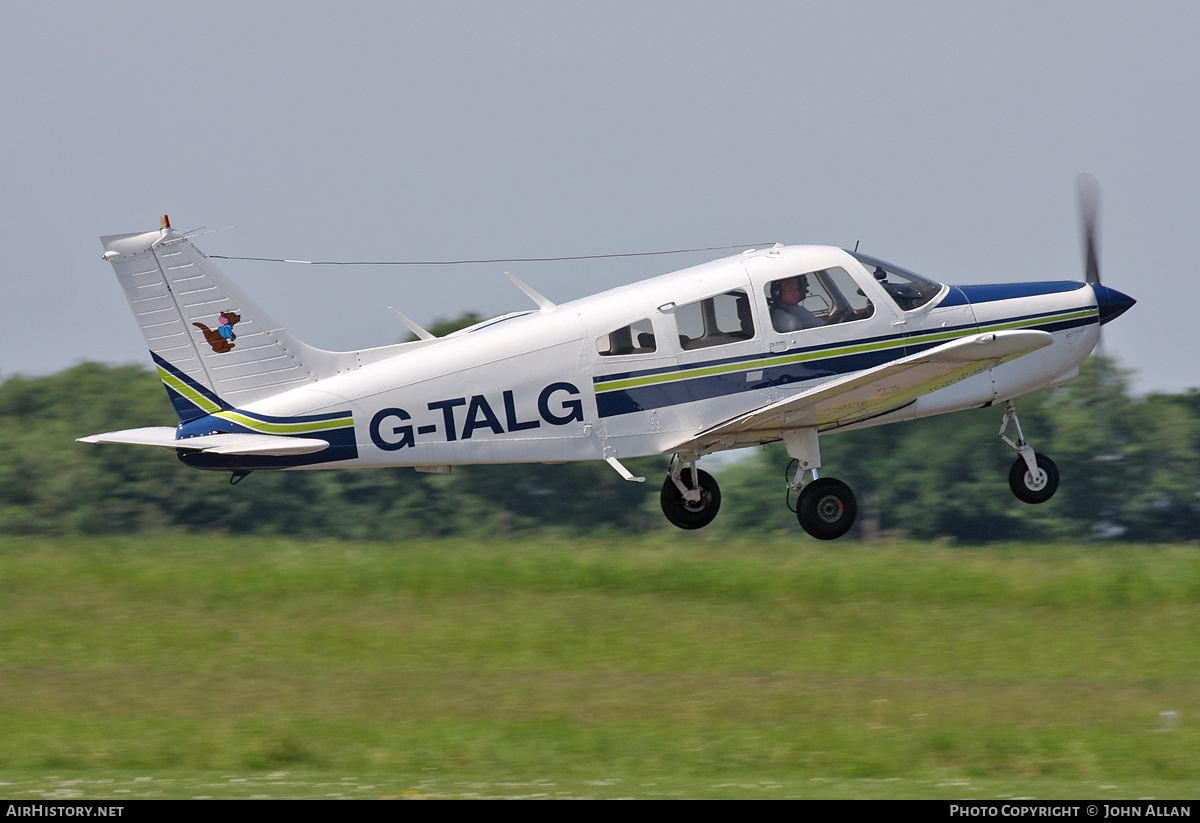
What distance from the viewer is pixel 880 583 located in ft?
106

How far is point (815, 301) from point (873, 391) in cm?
119

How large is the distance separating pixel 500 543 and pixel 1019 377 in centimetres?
2245

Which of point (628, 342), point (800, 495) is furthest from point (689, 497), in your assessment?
point (628, 342)

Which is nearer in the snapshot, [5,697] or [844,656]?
[5,697]

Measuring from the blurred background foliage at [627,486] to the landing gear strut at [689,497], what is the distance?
3699cm

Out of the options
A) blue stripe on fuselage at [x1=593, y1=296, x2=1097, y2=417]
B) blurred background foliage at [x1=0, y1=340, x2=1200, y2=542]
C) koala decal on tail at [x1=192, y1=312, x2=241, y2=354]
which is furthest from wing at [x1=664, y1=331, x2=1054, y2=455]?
blurred background foliage at [x1=0, y1=340, x2=1200, y2=542]

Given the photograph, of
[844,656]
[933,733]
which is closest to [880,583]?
[844,656]

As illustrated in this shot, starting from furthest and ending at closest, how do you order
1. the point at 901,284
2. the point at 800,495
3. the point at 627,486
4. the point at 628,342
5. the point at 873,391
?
Result: 1. the point at 627,486
2. the point at 800,495
3. the point at 901,284
4. the point at 628,342
5. the point at 873,391

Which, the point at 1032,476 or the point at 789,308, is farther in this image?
the point at 1032,476

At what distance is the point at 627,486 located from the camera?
5662 centimetres

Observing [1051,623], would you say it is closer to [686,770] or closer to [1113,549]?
[1113,549]

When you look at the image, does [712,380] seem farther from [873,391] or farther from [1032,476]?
[1032,476]

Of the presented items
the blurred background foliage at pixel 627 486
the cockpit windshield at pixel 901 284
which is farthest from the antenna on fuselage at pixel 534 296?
the blurred background foliage at pixel 627 486

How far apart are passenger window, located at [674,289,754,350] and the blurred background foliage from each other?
3904cm
